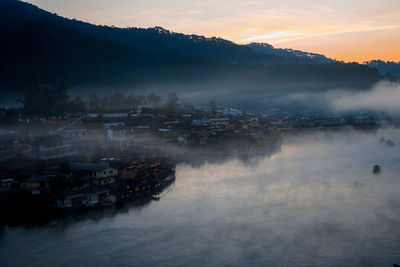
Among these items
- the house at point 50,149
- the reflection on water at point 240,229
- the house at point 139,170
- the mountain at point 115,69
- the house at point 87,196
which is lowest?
the reflection on water at point 240,229

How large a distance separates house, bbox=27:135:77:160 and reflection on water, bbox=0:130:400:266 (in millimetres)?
3584

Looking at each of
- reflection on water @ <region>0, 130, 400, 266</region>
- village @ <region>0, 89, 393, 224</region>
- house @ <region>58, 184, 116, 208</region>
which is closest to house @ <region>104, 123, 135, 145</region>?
village @ <region>0, 89, 393, 224</region>

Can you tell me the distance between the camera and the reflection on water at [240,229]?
5.30 meters

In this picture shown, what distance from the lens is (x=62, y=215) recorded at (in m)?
6.77

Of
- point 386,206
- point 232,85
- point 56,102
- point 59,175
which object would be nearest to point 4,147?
point 59,175

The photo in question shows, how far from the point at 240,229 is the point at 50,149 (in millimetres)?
6498

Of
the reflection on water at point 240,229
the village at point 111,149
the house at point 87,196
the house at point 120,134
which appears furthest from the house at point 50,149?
the reflection on water at point 240,229

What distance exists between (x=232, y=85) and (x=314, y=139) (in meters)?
21.9

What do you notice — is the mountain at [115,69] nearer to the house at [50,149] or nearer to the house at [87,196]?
the house at [50,149]

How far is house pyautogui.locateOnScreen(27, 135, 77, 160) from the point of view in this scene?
33.3 ft

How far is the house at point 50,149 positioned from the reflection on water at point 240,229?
Result: 3584 millimetres

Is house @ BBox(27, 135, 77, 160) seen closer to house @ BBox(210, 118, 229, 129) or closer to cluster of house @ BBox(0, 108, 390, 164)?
cluster of house @ BBox(0, 108, 390, 164)

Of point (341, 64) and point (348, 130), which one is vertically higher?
point (341, 64)

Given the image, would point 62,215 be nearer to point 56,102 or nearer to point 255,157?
point 255,157
